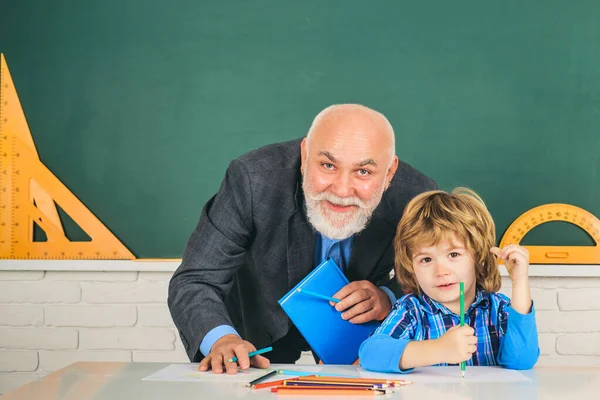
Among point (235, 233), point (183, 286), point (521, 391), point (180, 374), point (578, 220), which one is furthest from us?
point (578, 220)

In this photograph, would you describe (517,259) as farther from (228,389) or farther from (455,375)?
(228,389)

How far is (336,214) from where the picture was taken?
1.67 m

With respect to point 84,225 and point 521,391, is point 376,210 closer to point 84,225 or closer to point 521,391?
point 521,391

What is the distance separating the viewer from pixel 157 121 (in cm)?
260

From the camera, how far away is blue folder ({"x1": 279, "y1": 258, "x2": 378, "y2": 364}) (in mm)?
1561

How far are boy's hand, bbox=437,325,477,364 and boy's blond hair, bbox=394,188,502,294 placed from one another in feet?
0.97

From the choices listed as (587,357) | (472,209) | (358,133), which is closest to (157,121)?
(358,133)

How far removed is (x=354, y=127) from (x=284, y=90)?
3.24 ft

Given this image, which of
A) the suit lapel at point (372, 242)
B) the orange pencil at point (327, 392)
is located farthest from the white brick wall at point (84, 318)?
the orange pencil at point (327, 392)

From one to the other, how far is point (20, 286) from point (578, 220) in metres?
2.00

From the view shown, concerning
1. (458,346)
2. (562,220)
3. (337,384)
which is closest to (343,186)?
(458,346)

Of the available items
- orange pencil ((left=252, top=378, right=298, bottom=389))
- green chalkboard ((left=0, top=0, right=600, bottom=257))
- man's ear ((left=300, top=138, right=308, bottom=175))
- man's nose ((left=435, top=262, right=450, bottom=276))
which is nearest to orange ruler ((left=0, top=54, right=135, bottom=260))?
green chalkboard ((left=0, top=0, right=600, bottom=257))

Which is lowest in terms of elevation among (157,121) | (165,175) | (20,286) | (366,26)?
(20,286)

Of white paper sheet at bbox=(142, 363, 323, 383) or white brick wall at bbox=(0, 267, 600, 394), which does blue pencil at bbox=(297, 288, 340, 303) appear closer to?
white paper sheet at bbox=(142, 363, 323, 383)
